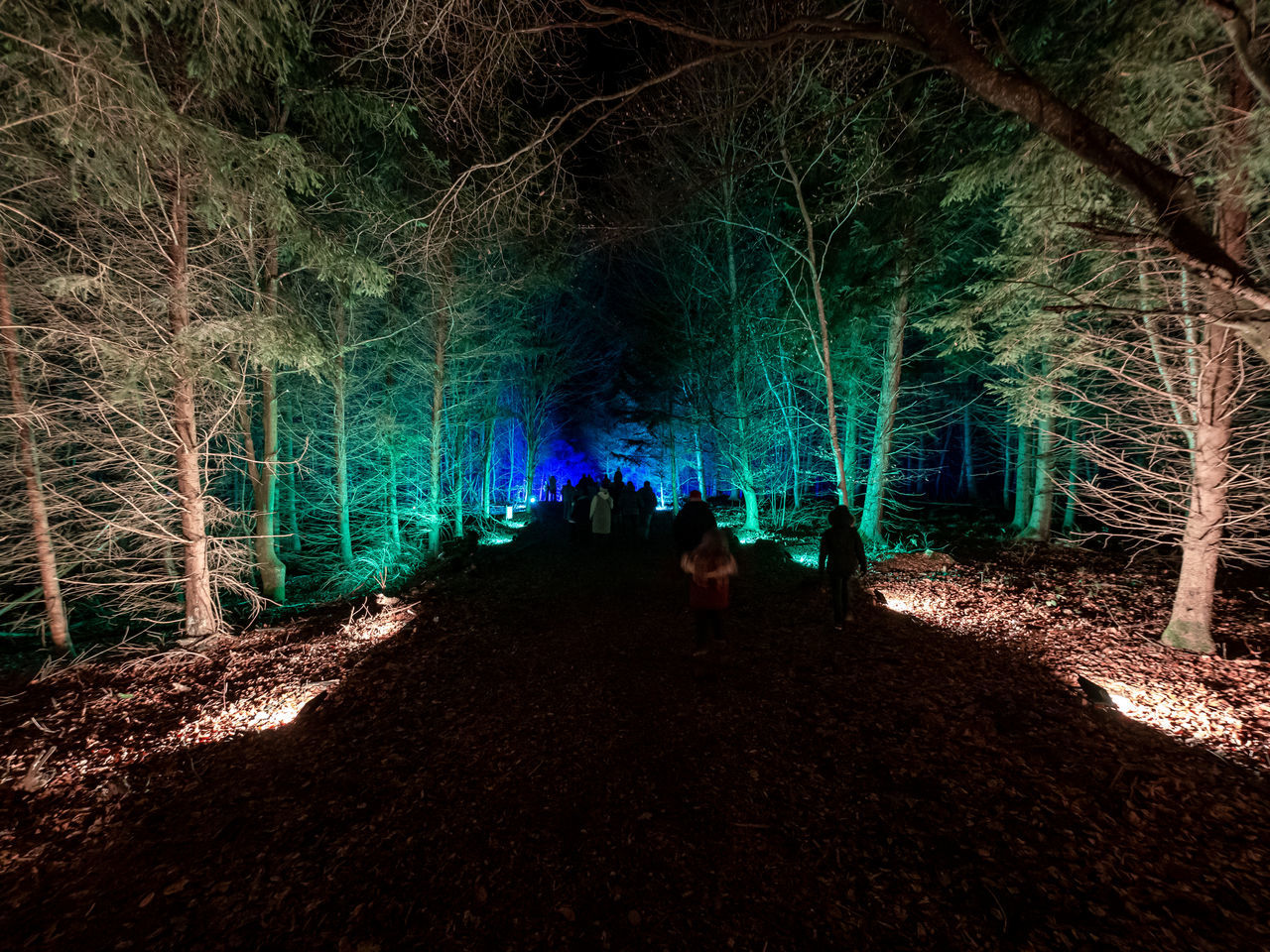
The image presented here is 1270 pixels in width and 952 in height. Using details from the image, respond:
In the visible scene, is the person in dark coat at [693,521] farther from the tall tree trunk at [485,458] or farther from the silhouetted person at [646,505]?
the tall tree trunk at [485,458]

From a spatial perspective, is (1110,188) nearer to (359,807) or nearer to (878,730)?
(878,730)

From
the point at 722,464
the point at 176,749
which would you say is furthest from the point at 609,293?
the point at 176,749

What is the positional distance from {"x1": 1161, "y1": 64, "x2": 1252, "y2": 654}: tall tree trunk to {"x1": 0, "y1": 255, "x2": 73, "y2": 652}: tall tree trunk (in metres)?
13.4

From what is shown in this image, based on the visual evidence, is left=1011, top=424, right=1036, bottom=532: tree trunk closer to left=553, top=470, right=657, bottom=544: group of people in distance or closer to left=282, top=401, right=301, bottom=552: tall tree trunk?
left=553, top=470, right=657, bottom=544: group of people in distance

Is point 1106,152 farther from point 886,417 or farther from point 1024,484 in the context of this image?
point 1024,484

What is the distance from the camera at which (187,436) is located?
6652 millimetres

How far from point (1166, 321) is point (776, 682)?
6619mm

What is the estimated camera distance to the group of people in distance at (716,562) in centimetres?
560

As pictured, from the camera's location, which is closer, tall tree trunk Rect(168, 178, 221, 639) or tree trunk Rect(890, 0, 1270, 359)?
tree trunk Rect(890, 0, 1270, 359)

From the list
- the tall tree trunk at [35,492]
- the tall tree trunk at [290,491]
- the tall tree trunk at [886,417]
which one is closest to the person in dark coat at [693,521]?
the tall tree trunk at [886,417]

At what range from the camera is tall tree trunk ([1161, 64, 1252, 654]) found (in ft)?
15.6

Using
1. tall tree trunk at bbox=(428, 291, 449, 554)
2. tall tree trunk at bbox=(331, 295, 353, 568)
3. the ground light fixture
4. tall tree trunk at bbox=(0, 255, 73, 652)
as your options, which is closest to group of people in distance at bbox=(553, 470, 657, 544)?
tall tree trunk at bbox=(428, 291, 449, 554)

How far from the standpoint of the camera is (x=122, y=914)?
2.83 m

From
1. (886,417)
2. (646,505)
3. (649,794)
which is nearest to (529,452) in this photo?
A: (646,505)
